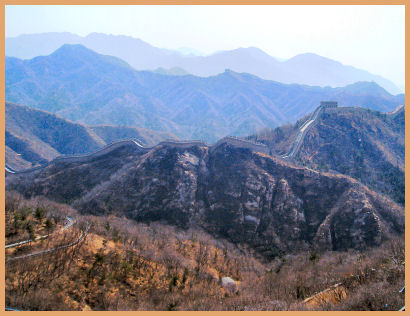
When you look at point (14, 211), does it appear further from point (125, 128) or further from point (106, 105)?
point (106, 105)

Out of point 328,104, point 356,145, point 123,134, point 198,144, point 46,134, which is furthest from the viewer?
point 123,134

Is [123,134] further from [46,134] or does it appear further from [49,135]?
[46,134]

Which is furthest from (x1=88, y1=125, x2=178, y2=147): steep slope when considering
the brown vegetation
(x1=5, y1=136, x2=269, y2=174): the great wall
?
the brown vegetation

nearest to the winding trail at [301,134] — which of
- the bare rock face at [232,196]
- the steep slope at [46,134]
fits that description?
the bare rock face at [232,196]

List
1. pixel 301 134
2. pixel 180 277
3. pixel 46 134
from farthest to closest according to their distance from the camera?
pixel 46 134, pixel 301 134, pixel 180 277

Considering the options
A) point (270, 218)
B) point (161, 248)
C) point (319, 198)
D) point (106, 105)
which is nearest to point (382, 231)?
point (319, 198)

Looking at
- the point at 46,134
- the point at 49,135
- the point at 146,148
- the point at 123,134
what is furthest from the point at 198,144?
the point at 46,134
